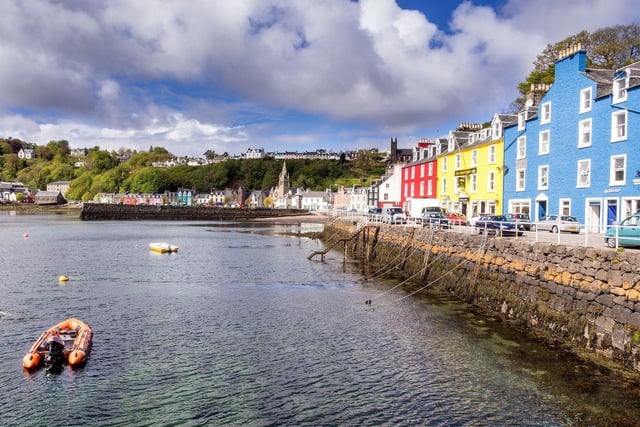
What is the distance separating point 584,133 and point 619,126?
2.91 metres

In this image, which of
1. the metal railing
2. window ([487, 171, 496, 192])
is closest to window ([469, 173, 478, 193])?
window ([487, 171, 496, 192])

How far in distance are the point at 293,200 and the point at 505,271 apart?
16525 cm

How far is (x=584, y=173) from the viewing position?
32844 mm

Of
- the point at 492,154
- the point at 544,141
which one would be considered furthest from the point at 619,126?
the point at 492,154

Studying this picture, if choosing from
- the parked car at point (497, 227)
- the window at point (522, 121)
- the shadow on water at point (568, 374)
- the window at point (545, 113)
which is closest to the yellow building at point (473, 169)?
the window at point (522, 121)

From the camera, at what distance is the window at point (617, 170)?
2977 cm

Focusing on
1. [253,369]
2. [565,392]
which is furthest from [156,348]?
[565,392]

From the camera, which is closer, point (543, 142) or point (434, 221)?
point (434, 221)

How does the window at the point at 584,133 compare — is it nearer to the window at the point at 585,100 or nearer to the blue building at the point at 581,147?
the blue building at the point at 581,147

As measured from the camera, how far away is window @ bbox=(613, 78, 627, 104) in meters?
29.5

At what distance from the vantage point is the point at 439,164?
188 feet

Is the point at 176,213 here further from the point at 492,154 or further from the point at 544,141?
the point at 544,141

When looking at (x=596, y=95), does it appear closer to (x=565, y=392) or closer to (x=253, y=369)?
(x=565, y=392)

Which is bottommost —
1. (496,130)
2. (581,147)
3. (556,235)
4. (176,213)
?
(176,213)
